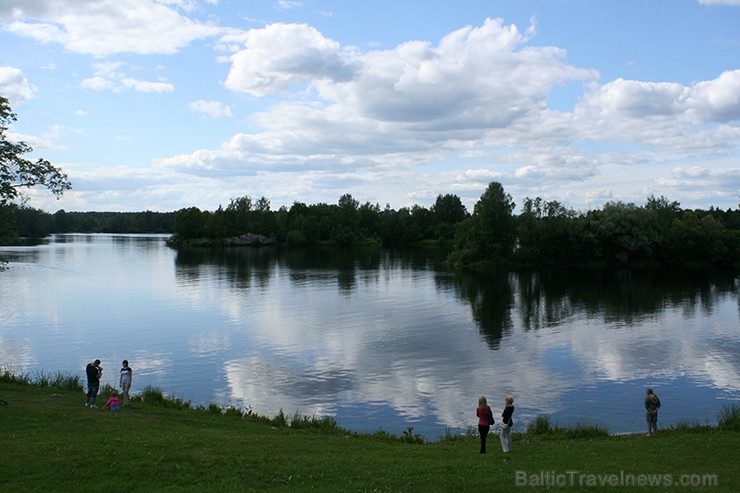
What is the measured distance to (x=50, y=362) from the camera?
34.9m

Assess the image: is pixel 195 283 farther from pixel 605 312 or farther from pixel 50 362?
pixel 605 312

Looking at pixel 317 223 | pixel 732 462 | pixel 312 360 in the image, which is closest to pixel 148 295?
pixel 312 360

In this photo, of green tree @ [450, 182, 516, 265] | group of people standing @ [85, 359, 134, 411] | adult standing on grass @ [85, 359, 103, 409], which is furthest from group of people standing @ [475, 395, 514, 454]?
green tree @ [450, 182, 516, 265]

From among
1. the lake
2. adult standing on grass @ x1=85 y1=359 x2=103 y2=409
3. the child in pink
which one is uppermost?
adult standing on grass @ x1=85 y1=359 x2=103 y2=409

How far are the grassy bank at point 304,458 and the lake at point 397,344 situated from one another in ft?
18.0

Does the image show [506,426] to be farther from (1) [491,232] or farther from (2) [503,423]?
(1) [491,232]

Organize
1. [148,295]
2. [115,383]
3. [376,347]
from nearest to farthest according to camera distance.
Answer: [115,383] → [376,347] → [148,295]

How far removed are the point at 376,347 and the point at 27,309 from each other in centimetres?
3415

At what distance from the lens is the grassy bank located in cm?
1329

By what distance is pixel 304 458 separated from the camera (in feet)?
51.5

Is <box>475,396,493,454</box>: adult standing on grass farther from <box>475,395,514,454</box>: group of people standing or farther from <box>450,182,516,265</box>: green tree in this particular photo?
<box>450,182,516,265</box>: green tree

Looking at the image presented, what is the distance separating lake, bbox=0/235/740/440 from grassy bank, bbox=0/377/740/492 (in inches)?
216

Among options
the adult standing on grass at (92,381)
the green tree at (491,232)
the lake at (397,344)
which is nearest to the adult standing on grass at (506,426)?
the lake at (397,344)

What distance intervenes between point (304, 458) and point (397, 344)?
2618 cm
